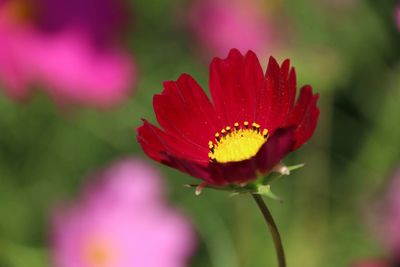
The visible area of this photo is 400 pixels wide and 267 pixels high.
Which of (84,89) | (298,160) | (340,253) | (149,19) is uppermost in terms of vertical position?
(149,19)

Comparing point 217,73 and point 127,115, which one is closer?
point 217,73

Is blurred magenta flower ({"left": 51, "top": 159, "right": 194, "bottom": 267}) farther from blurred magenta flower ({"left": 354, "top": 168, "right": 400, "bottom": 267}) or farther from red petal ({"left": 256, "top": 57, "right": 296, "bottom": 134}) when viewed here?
red petal ({"left": 256, "top": 57, "right": 296, "bottom": 134})

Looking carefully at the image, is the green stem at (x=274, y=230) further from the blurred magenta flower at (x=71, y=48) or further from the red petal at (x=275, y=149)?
the blurred magenta flower at (x=71, y=48)

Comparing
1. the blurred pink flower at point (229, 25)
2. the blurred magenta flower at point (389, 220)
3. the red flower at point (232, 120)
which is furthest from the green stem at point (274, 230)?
the blurred pink flower at point (229, 25)

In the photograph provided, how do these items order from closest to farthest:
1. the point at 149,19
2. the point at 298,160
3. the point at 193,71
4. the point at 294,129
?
the point at 294,129 < the point at 298,160 < the point at 193,71 < the point at 149,19

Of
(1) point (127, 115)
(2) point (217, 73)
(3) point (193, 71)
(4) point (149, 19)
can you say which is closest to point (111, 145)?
→ (1) point (127, 115)

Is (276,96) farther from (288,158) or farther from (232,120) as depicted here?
(288,158)

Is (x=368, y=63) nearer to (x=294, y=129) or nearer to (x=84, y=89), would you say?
(x=84, y=89)
